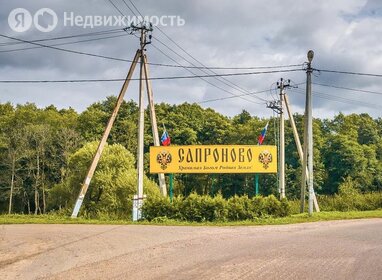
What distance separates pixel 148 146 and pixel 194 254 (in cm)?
4906

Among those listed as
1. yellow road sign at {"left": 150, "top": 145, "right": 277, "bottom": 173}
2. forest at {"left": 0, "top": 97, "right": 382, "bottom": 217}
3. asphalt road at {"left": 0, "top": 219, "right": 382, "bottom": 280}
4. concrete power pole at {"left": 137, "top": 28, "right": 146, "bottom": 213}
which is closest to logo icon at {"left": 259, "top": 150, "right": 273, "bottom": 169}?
yellow road sign at {"left": 150, "top": 145, "right": 277, "bottom": 173}

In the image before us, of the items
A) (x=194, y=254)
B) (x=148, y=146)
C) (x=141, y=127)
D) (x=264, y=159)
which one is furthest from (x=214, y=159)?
(x=148, y=146)

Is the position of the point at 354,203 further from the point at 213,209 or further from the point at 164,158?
the point at 164,158

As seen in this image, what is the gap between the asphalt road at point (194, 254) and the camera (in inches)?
365

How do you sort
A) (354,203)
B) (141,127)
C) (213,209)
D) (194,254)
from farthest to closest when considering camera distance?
(354,203) → (141,127) → (213,209) → (194,254)

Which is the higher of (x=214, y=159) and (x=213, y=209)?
(x=214, y=159)

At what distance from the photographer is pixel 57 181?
57.8 metres

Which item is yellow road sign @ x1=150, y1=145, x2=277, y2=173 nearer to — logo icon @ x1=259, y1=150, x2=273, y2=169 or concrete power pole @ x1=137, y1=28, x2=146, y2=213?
logo icon @ x1=259, y1=150, x2=273, y2=169

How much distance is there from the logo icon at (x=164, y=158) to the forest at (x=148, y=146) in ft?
68.3

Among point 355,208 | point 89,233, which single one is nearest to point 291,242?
point 89,233

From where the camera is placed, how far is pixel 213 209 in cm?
2200

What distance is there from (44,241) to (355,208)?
2126 cm

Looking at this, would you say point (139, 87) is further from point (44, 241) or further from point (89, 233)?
point (44, 241)

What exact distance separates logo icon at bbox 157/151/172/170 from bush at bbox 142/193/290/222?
351 centimetres
